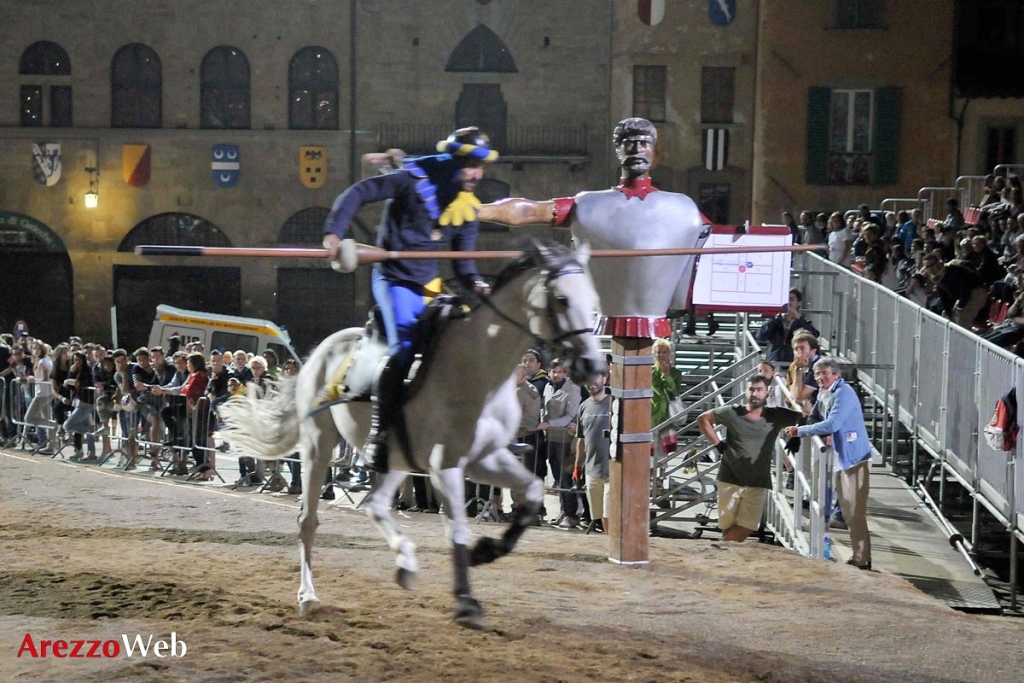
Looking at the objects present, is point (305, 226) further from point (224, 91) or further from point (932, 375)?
point (932, 375)

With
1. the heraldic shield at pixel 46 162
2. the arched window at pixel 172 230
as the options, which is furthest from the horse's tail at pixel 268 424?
the heraldic shield at pixel 46 162

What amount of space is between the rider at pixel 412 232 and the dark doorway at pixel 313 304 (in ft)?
99.2

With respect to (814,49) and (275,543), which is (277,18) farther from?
(275,543)

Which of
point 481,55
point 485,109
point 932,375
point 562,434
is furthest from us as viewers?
point 485,109

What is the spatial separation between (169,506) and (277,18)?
27404mm

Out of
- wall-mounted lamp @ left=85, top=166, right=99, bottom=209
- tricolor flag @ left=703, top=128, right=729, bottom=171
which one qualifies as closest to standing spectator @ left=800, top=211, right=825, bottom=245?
tricolor flag @ left=703, top=128, right=729, bottom=171

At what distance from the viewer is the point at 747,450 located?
13.2 m

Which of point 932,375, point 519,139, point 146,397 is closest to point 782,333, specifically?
point 932,375

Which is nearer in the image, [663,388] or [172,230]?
[663,388]

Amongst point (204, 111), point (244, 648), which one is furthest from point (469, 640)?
point (204, 111)

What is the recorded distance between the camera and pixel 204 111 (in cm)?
4050

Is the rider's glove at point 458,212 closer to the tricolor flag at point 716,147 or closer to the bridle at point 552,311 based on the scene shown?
the bridle at point 552,311

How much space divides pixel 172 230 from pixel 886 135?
20007 millimetres

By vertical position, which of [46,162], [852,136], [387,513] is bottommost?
[387,513]
